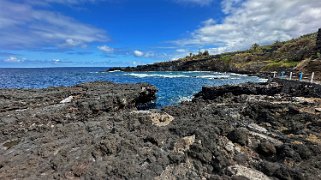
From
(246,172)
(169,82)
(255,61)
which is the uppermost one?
(246,172)

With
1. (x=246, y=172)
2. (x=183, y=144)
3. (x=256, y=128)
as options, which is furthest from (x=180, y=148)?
(x=256, y=128)

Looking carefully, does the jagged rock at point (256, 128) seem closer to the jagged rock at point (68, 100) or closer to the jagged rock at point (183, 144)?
the jagged rock at point (183, 144)

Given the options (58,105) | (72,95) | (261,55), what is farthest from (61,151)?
(261,55)

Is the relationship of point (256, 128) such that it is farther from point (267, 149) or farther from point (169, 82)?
point (169, 82)

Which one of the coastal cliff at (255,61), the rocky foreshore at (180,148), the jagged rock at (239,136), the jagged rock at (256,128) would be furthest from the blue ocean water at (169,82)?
the jagged rock at (239,136)

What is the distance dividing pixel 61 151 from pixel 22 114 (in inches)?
465

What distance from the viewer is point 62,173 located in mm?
8461

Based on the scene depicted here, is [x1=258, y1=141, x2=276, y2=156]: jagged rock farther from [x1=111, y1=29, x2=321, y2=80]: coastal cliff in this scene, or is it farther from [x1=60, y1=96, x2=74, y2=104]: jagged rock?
[x1=111, y1=29, x2=321, y2=80]: coastal cliff

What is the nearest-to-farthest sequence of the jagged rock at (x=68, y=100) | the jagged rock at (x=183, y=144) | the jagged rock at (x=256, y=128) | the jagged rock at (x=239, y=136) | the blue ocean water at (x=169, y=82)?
1. the jagged rock at (x=183, y=144)
2. the jagged rock at (x=239, y=136)
3. the jagged rock at (x=256, y=128)
4. the jagged rock at (x=68, y=100)
5. the blue ocean water at (x=169, y=82)

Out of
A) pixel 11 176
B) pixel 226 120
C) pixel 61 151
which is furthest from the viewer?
pixel 226 120

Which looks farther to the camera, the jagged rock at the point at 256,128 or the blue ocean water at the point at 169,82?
the blue ocean water at the point at 169,82

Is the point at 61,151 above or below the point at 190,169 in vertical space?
above

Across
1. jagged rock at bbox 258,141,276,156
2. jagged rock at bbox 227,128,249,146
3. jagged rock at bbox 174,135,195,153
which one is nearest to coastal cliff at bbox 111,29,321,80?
jagged rock at bbox 227,128,249,146

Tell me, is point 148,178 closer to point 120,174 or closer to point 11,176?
point 120,174
